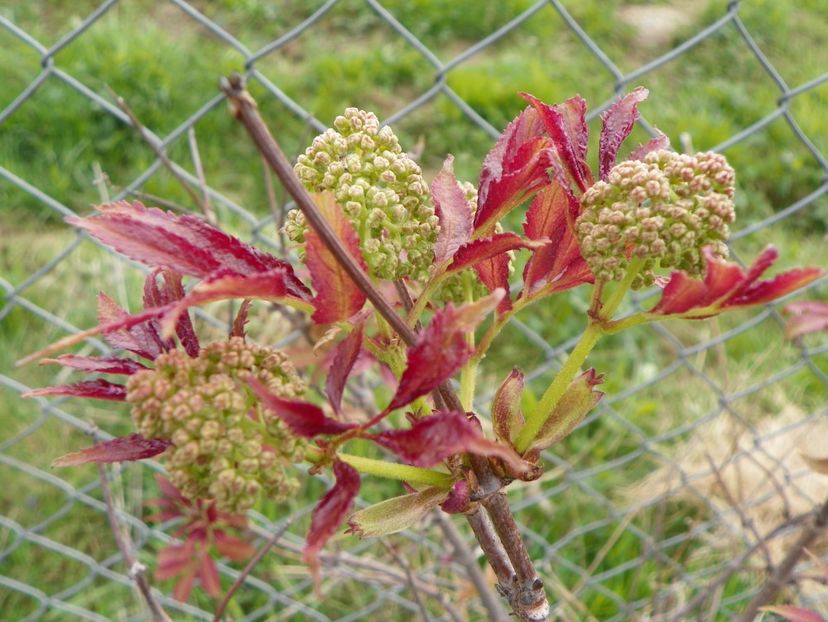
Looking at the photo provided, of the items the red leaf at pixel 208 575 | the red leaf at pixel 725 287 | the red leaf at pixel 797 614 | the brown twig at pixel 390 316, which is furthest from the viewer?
the red leaf at pixel 208 575

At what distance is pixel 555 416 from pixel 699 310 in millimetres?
130

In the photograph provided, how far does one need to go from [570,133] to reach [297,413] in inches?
11.0

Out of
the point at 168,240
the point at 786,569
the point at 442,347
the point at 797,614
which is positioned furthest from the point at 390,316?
the point at 786,569

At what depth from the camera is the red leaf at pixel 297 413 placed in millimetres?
457

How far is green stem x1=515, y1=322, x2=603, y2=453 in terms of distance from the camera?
57 centimetres

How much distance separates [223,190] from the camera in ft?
8.76

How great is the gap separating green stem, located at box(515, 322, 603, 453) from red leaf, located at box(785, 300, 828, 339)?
0.39 feet

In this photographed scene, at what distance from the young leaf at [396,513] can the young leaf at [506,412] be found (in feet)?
0.23

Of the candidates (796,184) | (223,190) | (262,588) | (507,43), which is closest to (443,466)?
(262,588)

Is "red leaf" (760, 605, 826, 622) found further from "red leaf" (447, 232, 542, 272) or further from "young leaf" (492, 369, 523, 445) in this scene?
"red leaf" (447, 232, 542, 272)

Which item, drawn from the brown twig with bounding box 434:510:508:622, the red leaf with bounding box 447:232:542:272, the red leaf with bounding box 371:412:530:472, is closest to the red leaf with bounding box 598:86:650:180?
the red leaf with bounding box 447:232:542:272

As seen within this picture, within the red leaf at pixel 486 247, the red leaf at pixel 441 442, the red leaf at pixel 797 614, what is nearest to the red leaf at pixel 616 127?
the red leaf at pixel 486 247

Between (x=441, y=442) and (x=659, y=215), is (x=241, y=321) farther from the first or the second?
(x=659, y=215)

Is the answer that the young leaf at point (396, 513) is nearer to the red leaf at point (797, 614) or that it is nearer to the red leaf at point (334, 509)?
the red leaf at point (334, 509)
